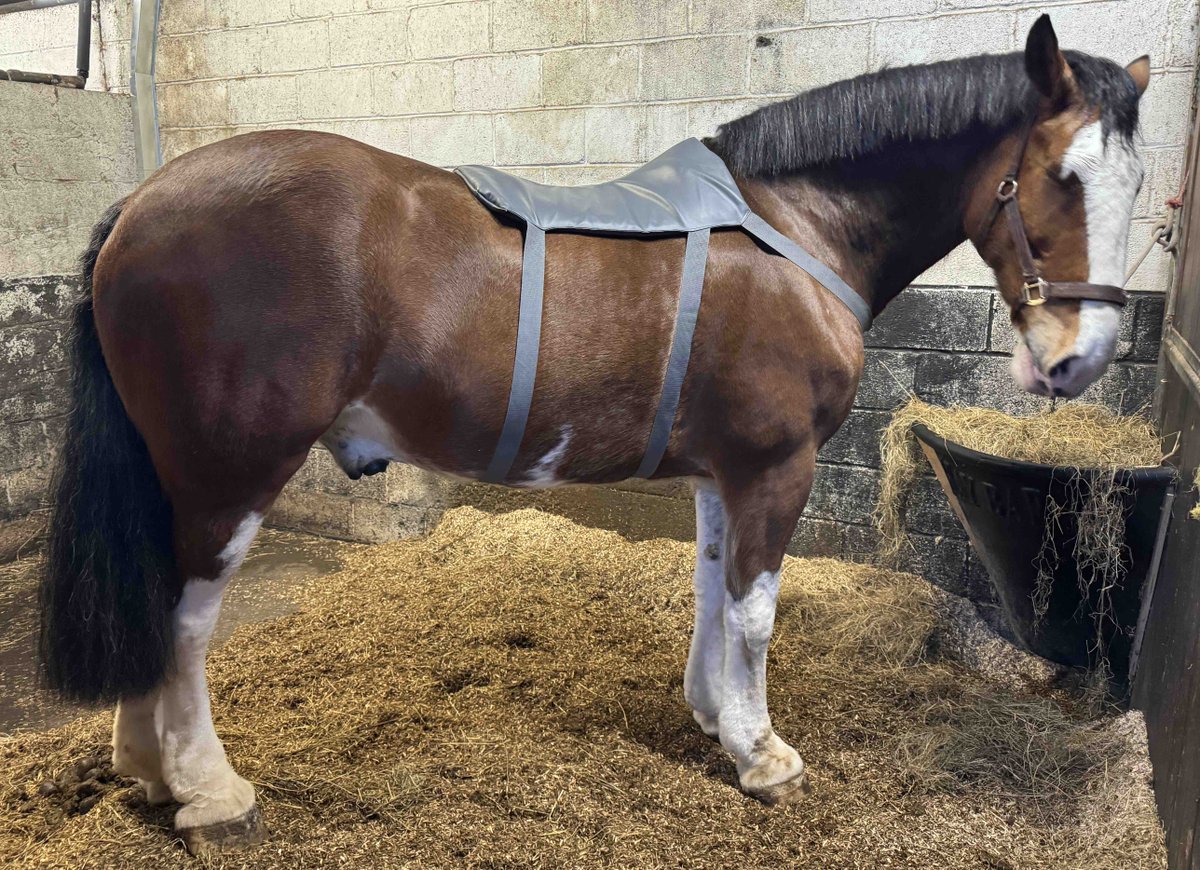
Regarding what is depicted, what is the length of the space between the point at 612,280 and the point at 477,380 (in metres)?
0.33

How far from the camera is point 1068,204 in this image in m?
1.72

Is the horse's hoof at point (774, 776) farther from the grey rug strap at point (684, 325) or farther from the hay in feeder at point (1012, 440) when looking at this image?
the hay in feeder at point (1012, 440)

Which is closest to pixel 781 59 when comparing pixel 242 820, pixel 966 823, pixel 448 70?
pixel 448 70

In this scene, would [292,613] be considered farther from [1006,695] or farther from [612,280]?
[1006,695]

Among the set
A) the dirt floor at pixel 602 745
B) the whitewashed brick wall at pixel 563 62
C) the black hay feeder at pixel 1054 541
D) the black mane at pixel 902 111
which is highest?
the whitewashed brick wall at pixel 563 62

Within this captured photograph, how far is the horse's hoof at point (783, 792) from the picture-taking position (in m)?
1.99

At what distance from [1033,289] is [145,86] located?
4.23 metres

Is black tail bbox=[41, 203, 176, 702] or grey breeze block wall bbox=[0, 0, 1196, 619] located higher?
grey breeze block wall bbox=[0, 0, 1196, 619]

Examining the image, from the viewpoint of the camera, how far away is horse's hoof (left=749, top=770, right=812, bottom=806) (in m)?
1.99

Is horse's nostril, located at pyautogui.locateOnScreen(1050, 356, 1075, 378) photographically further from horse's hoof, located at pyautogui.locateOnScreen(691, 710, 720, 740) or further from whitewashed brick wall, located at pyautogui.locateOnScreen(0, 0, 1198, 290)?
whitewashed brick wall, located at pyautogui.locateOnScreen(0, 0, 1198, 290)

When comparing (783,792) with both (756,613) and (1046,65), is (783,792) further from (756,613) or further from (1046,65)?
(1046,65)

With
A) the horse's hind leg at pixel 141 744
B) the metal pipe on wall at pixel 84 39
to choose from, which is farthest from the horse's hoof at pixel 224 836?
the metal pipe on wall at pixel 84 39

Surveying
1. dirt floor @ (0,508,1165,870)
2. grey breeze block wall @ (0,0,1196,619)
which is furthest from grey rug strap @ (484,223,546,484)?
grey breeze block wall @ (0,0,1196,619)

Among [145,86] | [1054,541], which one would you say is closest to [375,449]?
[1054,541]
